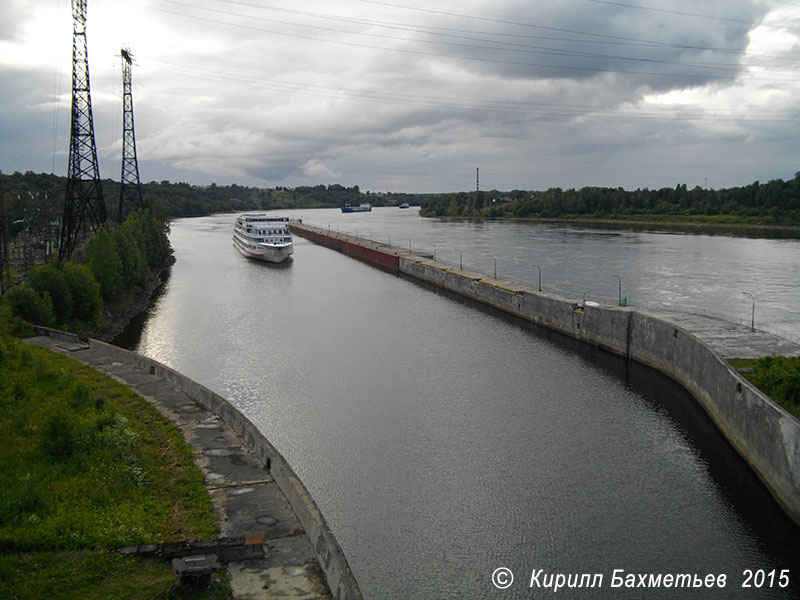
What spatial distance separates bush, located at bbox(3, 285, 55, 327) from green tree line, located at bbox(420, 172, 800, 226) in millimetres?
98834

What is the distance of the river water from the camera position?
41.6 ft

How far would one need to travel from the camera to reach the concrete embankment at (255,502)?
923 centimetres

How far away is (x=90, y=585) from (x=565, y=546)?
9.00 metres

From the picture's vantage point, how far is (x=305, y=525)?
1082cm

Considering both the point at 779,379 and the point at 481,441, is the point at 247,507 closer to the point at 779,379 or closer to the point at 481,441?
the point at 481,441

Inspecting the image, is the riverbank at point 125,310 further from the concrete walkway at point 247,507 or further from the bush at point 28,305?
the concrete walkway at point 247,507

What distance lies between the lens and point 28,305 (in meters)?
25.9

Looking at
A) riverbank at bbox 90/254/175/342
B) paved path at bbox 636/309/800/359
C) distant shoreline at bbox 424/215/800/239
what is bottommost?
riverbank at bbox 90/254/175/342

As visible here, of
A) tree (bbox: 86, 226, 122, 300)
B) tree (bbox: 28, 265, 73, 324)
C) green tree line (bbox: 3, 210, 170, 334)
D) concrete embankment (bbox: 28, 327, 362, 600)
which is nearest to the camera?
concrete embankment (bbox: 28, 327, 362, 600)

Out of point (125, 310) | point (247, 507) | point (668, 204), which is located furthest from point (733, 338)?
point (668, 204)

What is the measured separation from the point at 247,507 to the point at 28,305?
64.1 feet

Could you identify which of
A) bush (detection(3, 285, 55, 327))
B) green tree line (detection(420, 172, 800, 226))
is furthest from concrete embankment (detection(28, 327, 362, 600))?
green tree line (detection(420, 172, 800, 226))

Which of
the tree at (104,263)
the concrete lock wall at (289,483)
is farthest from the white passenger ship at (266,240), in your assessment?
the concrete lock wall at (289,483)

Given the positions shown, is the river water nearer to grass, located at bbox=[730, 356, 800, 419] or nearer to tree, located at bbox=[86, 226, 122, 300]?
grass, located at bbox=[730, 356, 800, 419]
